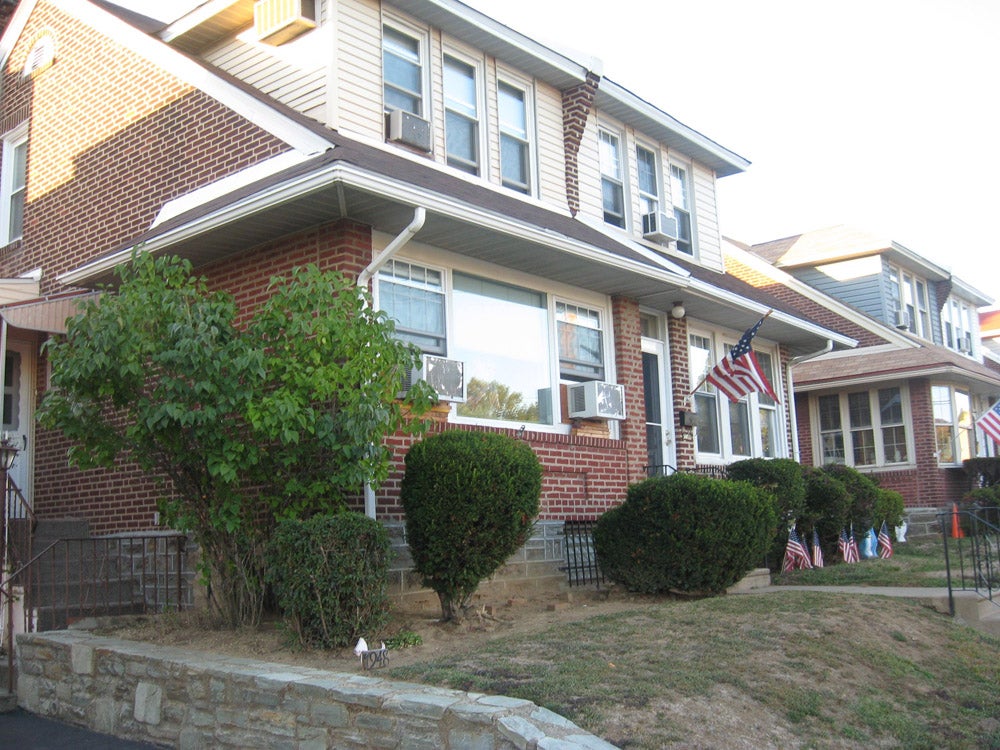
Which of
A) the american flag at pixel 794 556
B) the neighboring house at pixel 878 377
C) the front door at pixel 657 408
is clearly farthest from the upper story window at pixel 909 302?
the american flag at pixel 794 556

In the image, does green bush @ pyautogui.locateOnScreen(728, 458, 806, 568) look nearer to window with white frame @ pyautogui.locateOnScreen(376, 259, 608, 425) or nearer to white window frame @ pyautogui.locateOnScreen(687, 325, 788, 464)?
window with white frame @ pyautogui.locateOnScreen(376, 259, 608, 425)

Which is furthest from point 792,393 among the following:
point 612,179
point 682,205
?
point 612,179

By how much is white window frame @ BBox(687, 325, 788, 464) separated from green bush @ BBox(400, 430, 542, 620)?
20.1 ft

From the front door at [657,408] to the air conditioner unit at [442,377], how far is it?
4.10 metres

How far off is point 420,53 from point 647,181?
450cm

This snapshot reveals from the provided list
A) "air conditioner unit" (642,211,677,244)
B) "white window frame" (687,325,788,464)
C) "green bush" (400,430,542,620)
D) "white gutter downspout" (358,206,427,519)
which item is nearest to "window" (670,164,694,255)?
"air conditioner unit" (642,211,677,244)

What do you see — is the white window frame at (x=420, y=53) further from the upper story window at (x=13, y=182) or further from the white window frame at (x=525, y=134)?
the upper story window at (x=13, y=182)

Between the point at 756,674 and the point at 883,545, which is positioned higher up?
the point at 883,545

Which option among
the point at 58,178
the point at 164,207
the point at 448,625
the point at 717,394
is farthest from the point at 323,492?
the point at 717,394

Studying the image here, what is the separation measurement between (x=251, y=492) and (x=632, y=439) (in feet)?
15.0

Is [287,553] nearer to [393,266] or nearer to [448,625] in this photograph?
[448,625]

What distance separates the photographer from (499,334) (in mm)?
10227

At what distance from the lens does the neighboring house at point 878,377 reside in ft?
67.6

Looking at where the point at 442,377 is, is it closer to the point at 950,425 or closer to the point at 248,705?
the point at 248,705
